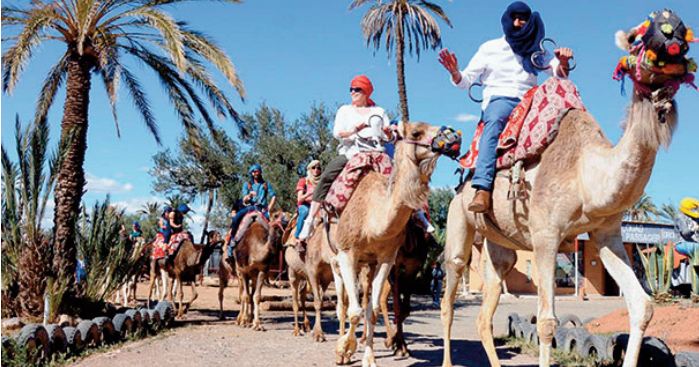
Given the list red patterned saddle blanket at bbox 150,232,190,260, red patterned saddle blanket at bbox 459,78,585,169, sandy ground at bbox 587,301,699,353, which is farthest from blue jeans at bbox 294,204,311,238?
red patterned saddle blanket at bbox 150,232,190,260

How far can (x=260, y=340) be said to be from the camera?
1103cm

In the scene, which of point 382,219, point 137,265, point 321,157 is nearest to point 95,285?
point 137,265

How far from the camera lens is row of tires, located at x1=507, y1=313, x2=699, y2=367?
231 inches

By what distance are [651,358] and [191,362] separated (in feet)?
17.8

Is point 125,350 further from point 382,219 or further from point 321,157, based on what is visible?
point 321,157

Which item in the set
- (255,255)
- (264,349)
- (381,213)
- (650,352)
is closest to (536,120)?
(381,213)

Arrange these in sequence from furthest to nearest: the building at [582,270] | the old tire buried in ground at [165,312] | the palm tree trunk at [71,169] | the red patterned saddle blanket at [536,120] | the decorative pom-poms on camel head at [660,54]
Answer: the building at [582,270] → the old tire buried in ground at [165,312] → the palm tree trunk at [71,169] → the red patterned saddle blanket at [536,120] → the decorative pom-poms on camel head at [660,54]

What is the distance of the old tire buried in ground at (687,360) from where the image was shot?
5496mm

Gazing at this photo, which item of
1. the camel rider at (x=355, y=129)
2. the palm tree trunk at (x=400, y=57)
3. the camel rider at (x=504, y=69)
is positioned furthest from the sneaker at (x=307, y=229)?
the palm tree trunk at (x=400, y=57)

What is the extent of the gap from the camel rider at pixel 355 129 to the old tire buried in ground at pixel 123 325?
429 centimetres

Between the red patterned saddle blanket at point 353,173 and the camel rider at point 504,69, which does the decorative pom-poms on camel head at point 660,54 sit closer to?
the camel rider at point 504,69

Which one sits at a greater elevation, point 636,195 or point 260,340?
point 636,195

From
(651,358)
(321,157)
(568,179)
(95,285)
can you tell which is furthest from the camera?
(321,157)

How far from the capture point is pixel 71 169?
12.4 meters
